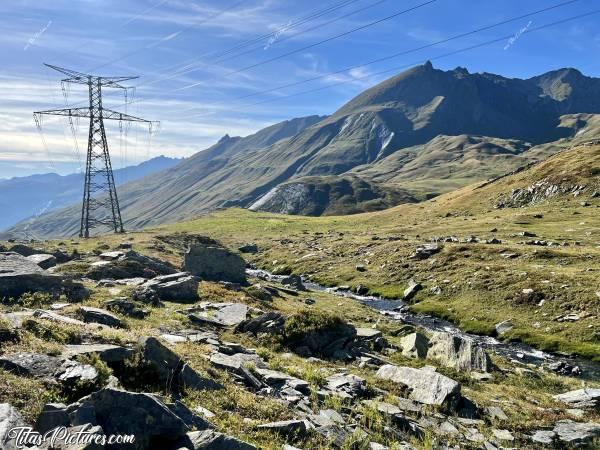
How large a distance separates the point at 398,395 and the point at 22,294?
68.4 feet

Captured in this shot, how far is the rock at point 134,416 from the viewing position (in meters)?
10.3

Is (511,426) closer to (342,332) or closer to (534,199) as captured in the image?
(342,332)

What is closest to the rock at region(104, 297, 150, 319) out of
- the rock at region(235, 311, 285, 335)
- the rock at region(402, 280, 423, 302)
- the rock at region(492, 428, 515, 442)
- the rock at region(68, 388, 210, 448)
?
the rock at region(235, 311, 285, 335)

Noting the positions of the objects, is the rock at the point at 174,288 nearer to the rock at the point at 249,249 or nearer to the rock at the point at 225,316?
the rock at the point at 225,316

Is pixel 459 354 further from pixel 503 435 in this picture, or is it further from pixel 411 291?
pixel 411 291

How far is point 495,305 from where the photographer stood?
4806 centimetres

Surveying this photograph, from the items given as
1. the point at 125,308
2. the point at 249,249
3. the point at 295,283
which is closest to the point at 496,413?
the point at 125,308

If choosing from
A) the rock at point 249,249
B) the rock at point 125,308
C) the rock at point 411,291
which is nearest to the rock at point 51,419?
the rock at point 125,308

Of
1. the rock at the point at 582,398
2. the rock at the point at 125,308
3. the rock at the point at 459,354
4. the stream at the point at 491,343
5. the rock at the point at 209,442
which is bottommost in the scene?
the stream at the point at 491,343

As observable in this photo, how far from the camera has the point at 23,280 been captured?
2644 cm

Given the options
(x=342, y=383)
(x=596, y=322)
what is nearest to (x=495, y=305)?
(x=596, y=322)

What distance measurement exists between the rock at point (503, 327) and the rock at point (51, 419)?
4057 cm

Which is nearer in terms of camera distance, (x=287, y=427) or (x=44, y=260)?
(x=287, y=427)

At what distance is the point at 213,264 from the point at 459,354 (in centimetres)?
3094
